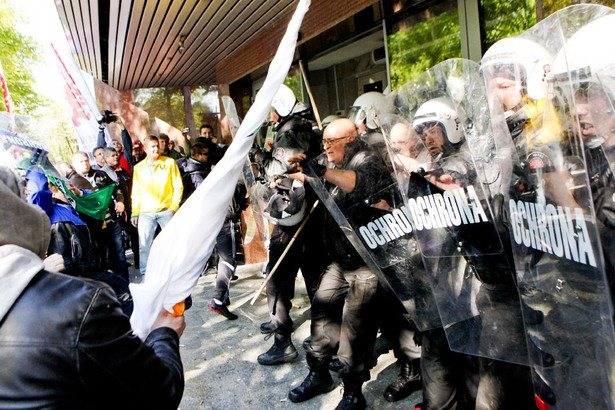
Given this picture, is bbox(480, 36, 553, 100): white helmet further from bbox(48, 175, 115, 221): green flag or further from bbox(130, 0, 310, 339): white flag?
bbox(48, 175, 115, 221): green flag

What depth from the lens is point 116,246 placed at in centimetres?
496

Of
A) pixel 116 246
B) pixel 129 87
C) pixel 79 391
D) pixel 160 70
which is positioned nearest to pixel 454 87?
pixel 79 391

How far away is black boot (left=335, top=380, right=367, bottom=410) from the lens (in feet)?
9.17

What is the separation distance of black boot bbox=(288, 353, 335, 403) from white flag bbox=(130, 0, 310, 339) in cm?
200

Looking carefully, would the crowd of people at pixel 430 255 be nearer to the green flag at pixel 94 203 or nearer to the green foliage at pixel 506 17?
the green flag at pixel 94 203

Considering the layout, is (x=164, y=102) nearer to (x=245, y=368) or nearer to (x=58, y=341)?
(x=245, y=368)

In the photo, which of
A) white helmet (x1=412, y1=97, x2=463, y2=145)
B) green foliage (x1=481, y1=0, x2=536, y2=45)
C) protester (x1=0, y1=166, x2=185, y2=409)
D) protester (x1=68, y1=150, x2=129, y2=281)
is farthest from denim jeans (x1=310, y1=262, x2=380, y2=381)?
green foliage (x1=481, y1=0, x2=536, y2=45)

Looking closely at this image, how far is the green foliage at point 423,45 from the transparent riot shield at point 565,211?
14.5 feet

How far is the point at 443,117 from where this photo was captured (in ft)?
6.39

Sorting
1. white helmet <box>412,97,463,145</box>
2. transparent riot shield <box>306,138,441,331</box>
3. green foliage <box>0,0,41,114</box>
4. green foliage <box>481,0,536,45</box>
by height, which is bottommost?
transparent riot shield <box>306,138,441,331</box>

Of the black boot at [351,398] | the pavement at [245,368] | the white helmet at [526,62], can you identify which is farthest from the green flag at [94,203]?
the white helmet at [526,62]

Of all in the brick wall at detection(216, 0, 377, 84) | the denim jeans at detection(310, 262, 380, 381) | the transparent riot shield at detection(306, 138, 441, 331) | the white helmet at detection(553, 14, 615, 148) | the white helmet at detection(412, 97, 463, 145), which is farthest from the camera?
the brick wall at detection(216, 0, 377, 84)

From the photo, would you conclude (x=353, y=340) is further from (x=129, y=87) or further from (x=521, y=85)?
(x=129, y=87)

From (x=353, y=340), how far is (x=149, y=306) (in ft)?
5.91
